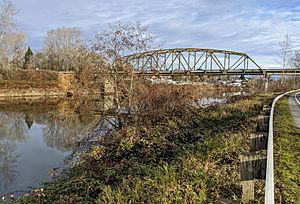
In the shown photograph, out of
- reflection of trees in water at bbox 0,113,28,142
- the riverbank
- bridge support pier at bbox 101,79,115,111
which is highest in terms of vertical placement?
bridge support pier at bbox 101,79,115,111

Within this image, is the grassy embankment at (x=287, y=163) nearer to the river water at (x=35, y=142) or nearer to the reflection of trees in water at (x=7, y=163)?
the river water at (x=35, y=142)

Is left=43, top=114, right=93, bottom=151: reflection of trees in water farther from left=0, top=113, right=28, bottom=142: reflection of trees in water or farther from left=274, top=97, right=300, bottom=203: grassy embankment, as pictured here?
left=274, top=97, right=300, bottom=203: grassy embankment

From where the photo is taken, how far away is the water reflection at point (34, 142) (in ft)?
37.2

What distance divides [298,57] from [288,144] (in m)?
70.7

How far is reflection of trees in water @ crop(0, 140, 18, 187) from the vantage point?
11000mm

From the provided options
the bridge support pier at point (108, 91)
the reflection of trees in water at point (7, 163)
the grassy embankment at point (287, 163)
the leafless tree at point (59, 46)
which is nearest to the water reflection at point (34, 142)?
the reflection of trees in water at point (7, 163)

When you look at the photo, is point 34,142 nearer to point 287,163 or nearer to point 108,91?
point 108,91

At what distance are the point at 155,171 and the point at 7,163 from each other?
831cm

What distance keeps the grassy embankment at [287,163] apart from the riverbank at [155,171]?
0.80 metres

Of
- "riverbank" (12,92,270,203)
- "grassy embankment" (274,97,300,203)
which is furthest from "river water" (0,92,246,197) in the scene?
"grassy embankment" (274,97,300,203)

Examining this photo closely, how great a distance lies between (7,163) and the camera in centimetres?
1314

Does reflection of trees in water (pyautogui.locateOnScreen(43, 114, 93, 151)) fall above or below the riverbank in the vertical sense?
below

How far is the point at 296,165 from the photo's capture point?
6992 mm

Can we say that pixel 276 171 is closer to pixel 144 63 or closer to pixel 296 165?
pixel 296 165
